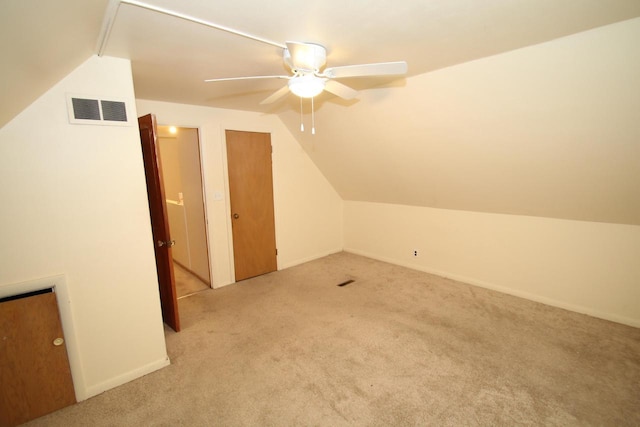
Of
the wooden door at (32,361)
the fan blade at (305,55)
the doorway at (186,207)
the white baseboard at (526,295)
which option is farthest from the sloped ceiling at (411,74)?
the wooden door at (32,361)

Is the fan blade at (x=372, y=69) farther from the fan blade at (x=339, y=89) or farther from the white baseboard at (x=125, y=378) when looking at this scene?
the white baseboard at (x=125, y=378)

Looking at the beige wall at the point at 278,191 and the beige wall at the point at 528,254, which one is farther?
the beige wall at the point at 278,191

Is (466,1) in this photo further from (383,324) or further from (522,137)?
(383,324)

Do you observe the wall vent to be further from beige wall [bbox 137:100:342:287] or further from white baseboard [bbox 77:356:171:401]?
white baseboard [bbox 77:356:171:401]

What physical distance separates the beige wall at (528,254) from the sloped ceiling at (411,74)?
0.63ft

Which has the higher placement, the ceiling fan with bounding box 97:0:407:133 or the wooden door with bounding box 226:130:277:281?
the ceiling fan with bounding box 97:0:407:133

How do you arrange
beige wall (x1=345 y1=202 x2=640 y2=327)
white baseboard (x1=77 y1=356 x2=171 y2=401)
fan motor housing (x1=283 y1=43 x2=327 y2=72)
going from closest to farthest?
fan motor housing (x1=283 y1=43 x2=327 y2=72) → white baseboard (x1=77 y1=356 x2=171 y2=401) → beige wall (x1=345 y1=202 x2=640 y2=327)

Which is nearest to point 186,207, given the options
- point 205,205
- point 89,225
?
point 205,205

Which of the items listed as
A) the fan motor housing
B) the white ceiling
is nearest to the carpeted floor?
the white ceiling

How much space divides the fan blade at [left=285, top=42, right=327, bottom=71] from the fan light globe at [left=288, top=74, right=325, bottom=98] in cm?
6

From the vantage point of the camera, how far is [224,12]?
4.72 ft

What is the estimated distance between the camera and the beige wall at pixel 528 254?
2756 mm

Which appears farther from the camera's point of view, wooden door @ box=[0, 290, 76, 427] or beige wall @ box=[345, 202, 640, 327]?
beige wall @ box=[345, 202, 640, 327]

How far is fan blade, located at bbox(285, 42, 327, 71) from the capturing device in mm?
1479
